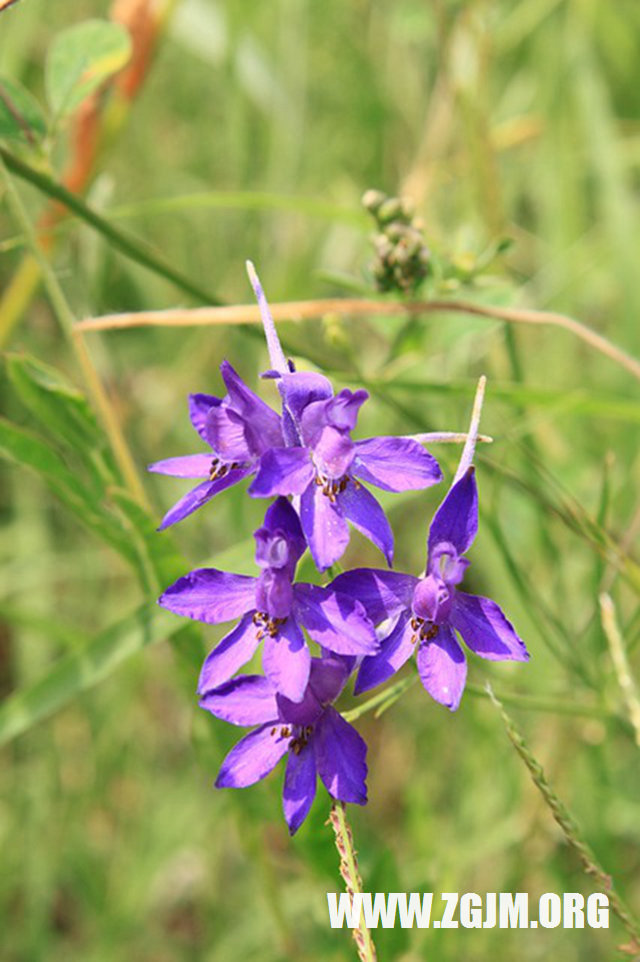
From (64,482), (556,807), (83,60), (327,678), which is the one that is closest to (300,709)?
(327,678)

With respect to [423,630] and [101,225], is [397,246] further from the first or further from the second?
[423,630]

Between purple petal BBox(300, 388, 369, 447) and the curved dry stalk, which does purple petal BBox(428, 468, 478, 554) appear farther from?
the curved dry stalk

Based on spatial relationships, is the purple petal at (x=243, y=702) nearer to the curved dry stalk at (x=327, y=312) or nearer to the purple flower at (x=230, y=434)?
the purple flower at (x=230, y=434)

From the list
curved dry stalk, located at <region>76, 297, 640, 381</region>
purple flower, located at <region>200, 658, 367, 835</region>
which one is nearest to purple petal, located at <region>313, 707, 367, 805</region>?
purple flower, located at <region>200, 658, 367, 835</region>

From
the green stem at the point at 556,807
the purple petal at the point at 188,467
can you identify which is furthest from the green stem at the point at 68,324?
the green stem at the point at 556,807

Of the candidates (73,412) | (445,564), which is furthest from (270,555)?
(73,412)

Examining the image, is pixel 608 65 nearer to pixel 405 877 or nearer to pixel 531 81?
pixel 531 81
